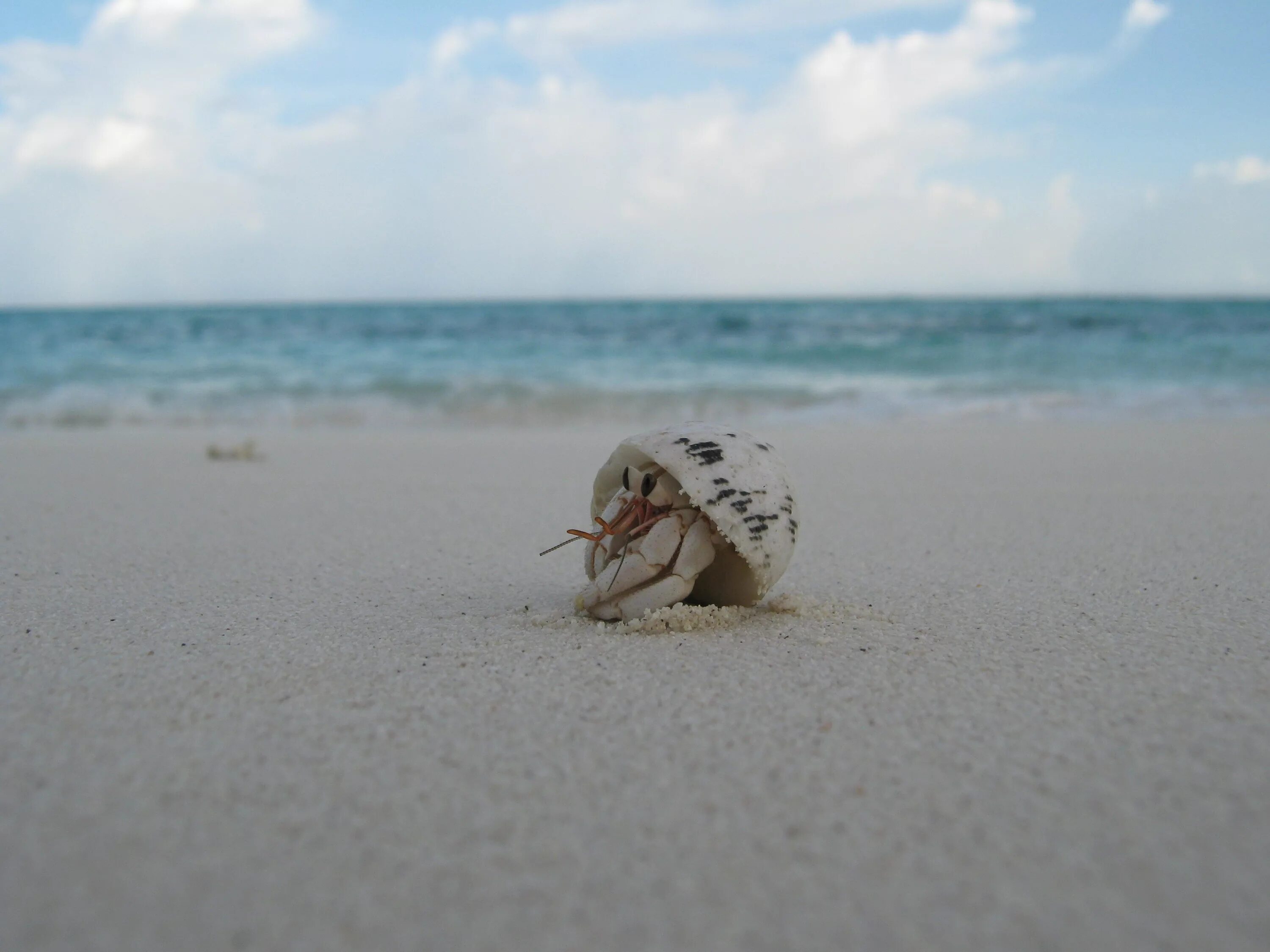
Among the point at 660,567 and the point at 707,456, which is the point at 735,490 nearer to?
the point at 707,456

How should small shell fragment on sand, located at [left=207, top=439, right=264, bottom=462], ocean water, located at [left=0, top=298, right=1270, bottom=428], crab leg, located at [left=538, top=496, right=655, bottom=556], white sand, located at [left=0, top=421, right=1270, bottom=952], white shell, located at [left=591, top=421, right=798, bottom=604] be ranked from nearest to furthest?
white sand, located at [left=0, top=421, right=1270, bottom=952] → white shell, located at [left=591, top=421, right=798, bottom=604] → crab leg, located at [left=538, top=496, right=655, bottom=556] → small shell fragment on sand, located at [left=207, top=439, right=264, bottom=462] → ocean water, located at [left=0, top=298, right=1270, bottom=428]

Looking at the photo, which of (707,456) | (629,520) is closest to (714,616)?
(629,520)

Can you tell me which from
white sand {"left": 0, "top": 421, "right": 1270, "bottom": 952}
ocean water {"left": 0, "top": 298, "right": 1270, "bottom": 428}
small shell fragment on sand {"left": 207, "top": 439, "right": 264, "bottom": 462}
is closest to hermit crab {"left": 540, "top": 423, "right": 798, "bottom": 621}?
white sand {"left": 0, "top": 421, "right": 1270, "bottom": 952}

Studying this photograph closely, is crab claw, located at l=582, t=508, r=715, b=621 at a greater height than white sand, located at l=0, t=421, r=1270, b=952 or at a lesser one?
greater

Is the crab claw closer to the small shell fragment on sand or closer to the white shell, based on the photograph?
the white shell

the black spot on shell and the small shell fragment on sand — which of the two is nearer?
the black spot on shell

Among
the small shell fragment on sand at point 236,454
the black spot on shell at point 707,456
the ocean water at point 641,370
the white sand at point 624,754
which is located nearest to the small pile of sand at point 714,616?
the white sand at point 624,754

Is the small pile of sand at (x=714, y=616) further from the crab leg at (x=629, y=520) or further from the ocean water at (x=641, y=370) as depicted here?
the ocean water at (x=641, y=370)
